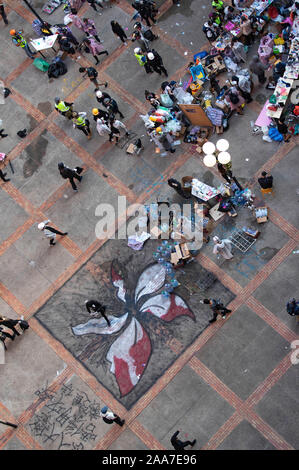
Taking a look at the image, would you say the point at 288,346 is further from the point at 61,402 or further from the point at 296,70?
the point at 296,70

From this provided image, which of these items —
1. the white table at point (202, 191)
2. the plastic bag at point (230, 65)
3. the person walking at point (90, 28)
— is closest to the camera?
the white table at point (202, 191)

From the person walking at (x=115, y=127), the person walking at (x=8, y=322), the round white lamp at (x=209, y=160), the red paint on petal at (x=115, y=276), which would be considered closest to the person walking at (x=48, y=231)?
the red paint on petal at (x=115, y=276)

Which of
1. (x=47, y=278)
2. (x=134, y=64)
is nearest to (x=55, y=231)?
(x=47, y=278)

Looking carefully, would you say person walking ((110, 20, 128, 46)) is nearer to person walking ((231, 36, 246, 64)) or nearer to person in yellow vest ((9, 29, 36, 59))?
person in yellow vest ((9, 29, 36, 59))

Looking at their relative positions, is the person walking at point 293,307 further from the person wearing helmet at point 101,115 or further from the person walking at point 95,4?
the person walking at point 95,4

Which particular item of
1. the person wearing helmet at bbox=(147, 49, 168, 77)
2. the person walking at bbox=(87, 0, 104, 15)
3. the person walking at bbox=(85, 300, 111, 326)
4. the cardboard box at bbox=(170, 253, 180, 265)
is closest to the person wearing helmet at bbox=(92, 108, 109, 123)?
the person wearing helmet at bbox=(147, 49, 168, 77)

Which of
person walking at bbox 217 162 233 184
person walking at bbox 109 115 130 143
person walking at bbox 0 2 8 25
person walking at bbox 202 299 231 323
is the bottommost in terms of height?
person walking at bbox 202 299 231 323
